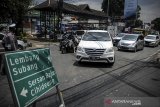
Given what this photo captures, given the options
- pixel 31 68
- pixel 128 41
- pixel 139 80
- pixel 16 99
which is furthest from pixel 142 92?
pixel 128 41

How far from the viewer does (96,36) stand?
1384 centimetres

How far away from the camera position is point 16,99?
12.6 ft

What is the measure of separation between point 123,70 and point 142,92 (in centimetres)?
419

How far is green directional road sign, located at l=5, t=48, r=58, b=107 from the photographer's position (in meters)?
3.93

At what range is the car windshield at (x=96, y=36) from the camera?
13533 mm

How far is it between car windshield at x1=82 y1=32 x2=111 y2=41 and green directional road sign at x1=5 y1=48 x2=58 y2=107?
846 cm

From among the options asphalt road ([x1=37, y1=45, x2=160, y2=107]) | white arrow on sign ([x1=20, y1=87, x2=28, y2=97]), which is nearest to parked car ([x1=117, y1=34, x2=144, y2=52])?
asphalt road ([x1=37, y1=45, x2=160, y2=107])

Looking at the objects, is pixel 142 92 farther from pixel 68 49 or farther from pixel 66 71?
pixel 68 49

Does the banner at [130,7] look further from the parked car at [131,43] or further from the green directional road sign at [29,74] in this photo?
the green directional road sign at [29,74]

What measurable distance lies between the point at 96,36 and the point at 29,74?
31.8 feet

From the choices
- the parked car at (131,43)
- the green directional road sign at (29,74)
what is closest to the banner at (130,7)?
the parked car at (131,43)

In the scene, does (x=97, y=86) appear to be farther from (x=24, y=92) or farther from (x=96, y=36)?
(x=96, y=36)

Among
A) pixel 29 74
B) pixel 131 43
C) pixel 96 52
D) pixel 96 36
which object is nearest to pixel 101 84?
pixel 96 52

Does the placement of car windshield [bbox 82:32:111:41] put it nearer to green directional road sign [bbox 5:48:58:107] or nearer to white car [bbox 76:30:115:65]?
white car [bbox 76:30:115:65]
